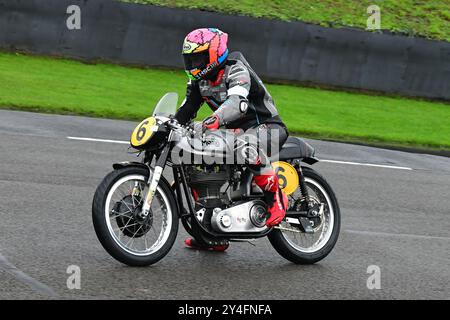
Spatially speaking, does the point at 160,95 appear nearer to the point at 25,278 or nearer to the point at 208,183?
the point at 208,183

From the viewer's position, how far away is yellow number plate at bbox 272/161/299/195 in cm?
710

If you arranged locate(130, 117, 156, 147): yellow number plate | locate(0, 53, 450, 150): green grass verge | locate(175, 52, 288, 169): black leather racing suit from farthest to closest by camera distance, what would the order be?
1. locate(0, 53, 450, 150): green grass verge
2. locate(175, 52, 288, 169): black leather racing suit
3. locate(130, 117, 156, 147): yellow number plate

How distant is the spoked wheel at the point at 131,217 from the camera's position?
20.1 feet

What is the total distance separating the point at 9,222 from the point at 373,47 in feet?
38.6

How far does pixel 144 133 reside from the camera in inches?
249

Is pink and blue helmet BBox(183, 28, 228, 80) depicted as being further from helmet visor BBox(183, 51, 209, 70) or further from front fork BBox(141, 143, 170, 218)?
front fork BBox(141, 143, 170, 218)

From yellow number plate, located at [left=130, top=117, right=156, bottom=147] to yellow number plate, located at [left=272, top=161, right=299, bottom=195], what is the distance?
1.17 metres

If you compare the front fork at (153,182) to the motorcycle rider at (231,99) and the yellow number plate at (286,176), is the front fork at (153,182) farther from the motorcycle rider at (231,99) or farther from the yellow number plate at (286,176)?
the yellow number plate at (286,176)

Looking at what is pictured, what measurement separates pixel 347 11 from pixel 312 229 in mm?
14725

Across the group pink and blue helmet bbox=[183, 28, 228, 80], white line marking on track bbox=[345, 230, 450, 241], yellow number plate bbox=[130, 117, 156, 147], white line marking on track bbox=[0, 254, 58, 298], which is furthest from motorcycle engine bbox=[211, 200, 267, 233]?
white line marking on track bbox=[345, 230, 450, 241]

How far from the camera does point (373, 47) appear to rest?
17.9m

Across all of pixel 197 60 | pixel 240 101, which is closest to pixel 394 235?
pixel 240 101

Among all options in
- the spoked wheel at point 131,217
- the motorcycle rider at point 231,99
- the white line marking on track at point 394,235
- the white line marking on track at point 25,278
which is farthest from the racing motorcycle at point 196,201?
the white line marking on track at point 394,235
